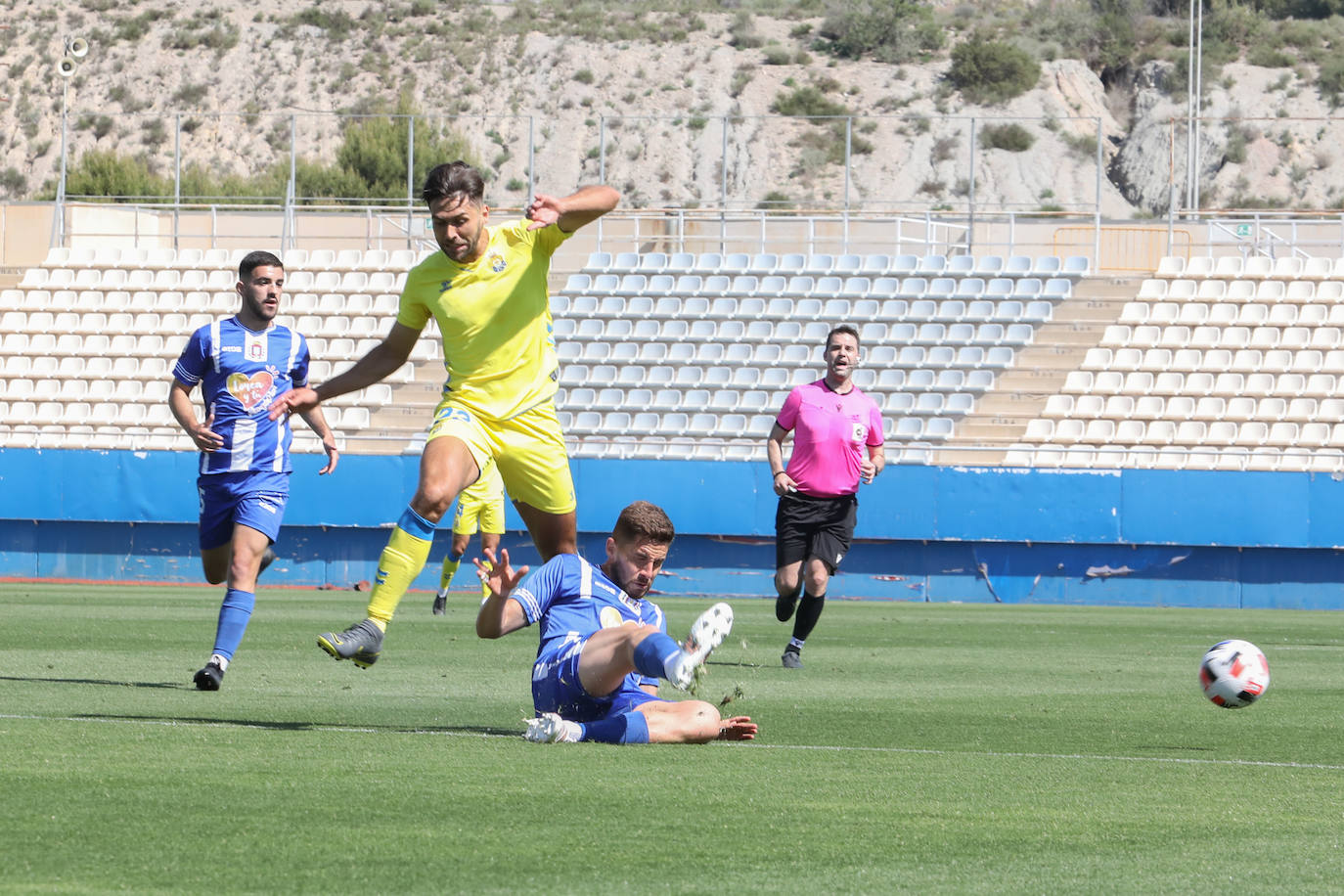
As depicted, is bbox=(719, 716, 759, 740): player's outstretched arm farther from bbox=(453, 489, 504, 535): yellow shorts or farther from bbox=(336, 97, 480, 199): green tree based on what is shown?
bbox=(336, 97, 480, 199): green tree

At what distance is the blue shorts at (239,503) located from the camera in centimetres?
870

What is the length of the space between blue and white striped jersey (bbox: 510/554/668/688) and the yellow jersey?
1120 millimetres

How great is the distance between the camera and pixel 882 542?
22844mm

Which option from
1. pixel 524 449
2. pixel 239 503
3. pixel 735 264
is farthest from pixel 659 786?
pixel 735 264

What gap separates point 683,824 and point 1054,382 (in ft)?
74.3

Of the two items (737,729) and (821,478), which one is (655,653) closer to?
(737,729)

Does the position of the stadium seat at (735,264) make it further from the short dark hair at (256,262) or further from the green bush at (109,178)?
the green bush at (109,178)

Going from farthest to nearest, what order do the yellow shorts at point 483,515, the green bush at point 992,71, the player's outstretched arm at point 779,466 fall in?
the green bush at point 992,71
the yellow shorts at point 483,515
the player's outstretched arm at point 779,466

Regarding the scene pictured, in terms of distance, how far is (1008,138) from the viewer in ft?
202

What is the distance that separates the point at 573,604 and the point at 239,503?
2890mm

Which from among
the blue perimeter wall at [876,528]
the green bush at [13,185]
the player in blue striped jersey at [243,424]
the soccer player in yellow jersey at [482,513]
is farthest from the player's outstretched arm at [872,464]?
the green bush at [13,185]

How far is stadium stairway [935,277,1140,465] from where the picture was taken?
25922 mm

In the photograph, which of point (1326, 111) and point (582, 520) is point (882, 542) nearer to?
point (582, 520)

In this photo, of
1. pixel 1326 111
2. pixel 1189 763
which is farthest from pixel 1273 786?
pixel 1326 111
